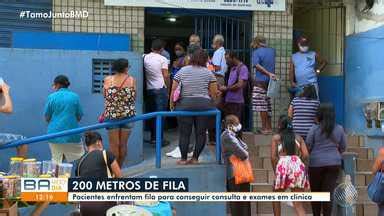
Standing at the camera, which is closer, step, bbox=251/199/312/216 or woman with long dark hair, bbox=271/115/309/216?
woman with long dark hair, bbox=271/115/309/216

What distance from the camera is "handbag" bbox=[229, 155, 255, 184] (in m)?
7.61

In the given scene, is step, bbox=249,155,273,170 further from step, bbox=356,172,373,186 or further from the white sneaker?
step, bbox=356,172,373,186

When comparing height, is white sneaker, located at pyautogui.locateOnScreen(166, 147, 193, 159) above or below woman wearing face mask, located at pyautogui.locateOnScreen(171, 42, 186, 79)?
below

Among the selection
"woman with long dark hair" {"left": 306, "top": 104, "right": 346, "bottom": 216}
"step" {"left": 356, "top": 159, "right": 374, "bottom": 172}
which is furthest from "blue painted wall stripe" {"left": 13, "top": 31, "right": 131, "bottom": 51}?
"step" {"left": 356, "top": 159, "right": 374, "bottom": 172}

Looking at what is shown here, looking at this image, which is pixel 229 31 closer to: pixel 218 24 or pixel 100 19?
pixel 218 24

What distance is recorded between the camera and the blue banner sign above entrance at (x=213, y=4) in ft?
34.6

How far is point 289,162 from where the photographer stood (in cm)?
757

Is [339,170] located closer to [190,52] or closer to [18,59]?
[190,52]

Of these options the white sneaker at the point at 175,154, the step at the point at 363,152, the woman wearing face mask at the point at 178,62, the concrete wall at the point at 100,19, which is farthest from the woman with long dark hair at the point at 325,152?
the concrete wall at the point at 100,19

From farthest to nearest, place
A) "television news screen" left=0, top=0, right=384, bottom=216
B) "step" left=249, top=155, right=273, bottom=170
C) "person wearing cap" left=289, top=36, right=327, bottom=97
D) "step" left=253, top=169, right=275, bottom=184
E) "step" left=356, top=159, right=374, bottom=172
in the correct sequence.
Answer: "person wearing cap" left=289, top=36, right=327, bottom=97 < "step" left=356, top=159, right=374, bottom=172 < "step" left=249, top=155, right=273, bottom=170 < "step" left=253, top=169, right=275, bottom=184 < "television news screen" left=0, top=0, right=384, bottom=216

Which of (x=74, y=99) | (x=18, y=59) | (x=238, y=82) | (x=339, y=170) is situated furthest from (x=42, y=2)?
(x=339, y=170)

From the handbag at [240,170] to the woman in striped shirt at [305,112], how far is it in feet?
3.84

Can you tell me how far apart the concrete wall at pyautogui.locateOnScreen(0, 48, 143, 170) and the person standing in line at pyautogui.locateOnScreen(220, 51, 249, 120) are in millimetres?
1303

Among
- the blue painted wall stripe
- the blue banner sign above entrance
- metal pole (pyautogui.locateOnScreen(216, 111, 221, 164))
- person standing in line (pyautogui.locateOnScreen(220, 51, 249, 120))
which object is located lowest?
metal pole (pyautogui.locateOnScreen(216, 111, 221, 164))
